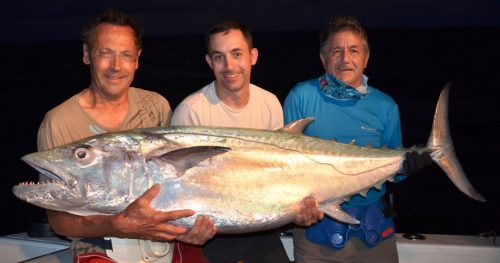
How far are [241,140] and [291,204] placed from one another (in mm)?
528

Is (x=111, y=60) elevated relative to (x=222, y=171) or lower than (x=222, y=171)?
elevated

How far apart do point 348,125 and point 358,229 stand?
0.82 metres

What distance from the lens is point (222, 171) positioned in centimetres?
297

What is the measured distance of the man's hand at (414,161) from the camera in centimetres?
333

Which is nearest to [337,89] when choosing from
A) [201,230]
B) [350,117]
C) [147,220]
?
[350,117]

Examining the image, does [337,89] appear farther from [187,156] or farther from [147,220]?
[147,220]

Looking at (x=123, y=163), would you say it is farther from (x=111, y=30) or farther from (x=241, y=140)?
(x=111, y=30)

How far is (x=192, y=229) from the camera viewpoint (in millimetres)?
2924

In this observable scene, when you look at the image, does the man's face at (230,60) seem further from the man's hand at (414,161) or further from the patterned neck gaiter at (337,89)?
the man's hand at (414,161)

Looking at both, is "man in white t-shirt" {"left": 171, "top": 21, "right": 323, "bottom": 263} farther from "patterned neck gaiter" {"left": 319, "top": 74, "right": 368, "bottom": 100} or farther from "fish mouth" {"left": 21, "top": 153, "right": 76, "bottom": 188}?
"fish mouth" {"left": 21, "top": 153, "right": 76, "bottom": 188}

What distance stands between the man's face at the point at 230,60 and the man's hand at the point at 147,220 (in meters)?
1.20

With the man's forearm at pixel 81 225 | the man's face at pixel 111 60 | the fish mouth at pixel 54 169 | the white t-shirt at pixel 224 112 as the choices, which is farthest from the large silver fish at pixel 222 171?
the man's face at pixel 111 60

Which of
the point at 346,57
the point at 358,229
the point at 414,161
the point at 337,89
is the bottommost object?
the point at 358,229

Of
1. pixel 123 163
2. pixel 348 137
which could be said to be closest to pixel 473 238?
pixel 348 137
